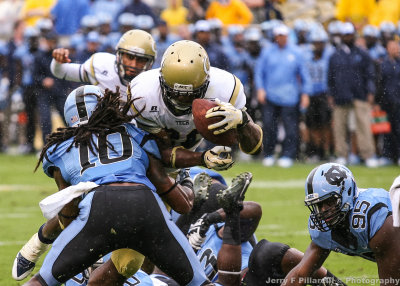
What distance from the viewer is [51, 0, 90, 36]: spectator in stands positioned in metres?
14.9

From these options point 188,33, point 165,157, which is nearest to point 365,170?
point 188,33

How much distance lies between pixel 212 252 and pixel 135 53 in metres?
1.88

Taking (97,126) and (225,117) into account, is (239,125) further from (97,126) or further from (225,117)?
(97,126)

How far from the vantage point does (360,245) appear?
4660 millimetres

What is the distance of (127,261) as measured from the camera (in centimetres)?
458

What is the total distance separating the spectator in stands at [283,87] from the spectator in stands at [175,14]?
9.48 feet

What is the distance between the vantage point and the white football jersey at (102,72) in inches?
267

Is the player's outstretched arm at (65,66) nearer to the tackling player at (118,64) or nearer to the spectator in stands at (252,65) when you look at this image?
the tackling player at (118,64)

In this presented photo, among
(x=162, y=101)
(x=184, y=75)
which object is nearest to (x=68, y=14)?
(x=162, y=101)

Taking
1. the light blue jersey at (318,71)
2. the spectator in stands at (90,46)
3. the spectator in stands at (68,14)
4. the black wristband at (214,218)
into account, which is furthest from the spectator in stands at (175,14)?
the black wristband at (214,218)

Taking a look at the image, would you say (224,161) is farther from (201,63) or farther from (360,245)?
(360,245)

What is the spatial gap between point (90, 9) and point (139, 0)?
1205 mm

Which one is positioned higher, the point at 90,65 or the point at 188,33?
the point at 90,65

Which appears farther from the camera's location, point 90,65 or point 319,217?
point 90,65
